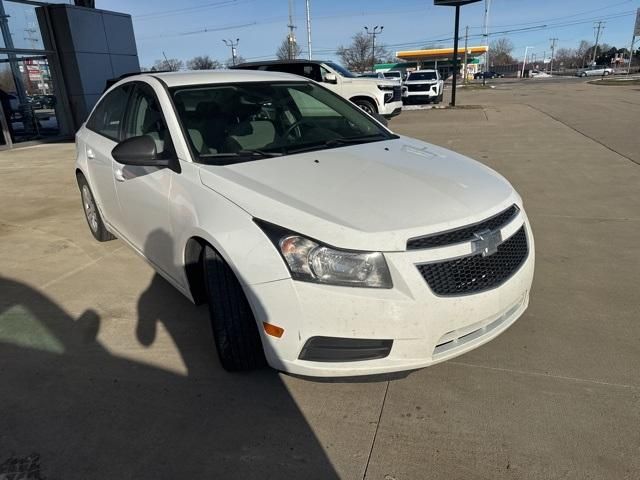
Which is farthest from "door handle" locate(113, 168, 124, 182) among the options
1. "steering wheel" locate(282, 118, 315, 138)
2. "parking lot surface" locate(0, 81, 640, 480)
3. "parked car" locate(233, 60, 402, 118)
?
"parked car" locate(233, 60, 402, 118)

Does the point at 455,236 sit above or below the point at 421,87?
above

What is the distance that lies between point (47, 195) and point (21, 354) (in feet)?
15.8

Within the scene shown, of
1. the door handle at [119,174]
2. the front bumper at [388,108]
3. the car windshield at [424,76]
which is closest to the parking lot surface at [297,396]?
the door handle at [119,174]

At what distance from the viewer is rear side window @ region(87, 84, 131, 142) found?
3809mm

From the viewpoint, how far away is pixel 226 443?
219 centimetres

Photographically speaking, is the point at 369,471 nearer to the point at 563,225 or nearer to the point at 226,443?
the point at 226,443

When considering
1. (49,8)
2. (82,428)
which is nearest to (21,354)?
(82,428)

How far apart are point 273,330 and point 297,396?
532 mm

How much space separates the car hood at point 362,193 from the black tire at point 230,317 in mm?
369

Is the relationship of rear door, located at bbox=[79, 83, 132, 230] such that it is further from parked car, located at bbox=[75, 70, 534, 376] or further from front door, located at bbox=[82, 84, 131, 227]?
parked car, located at bbox=[75, 70, 534, 376]

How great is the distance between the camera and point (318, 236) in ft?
6.77

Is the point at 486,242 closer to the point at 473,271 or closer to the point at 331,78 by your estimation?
the point at 473,271

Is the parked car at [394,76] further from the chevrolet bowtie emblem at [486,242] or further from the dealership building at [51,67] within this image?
the chevrolet bowtie emblem at [486,242]

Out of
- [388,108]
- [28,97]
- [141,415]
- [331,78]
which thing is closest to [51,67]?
[28,97]
